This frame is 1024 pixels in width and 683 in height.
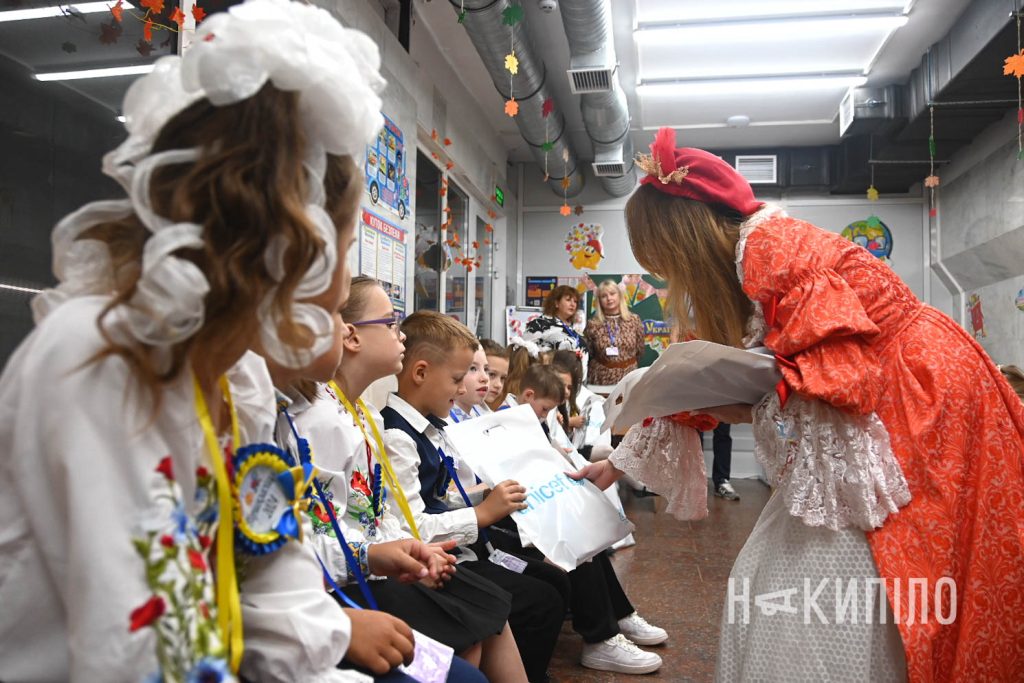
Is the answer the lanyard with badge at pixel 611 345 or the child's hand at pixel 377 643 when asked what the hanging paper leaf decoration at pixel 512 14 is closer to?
the lanyard with badge at pixel 611 345

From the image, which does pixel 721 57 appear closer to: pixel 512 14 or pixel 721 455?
pixel 512 14

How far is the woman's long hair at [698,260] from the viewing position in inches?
55.2

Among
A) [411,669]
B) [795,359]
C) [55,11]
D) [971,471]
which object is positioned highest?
[55,11]

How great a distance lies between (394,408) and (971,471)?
1.29 metres

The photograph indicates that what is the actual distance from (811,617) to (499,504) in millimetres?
717

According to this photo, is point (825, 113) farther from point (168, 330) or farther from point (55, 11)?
point (168, 330)

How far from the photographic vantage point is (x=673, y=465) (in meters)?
1.56

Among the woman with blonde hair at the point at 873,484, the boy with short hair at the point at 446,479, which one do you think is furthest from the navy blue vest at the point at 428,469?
the woman with blonde hair at the point at 873,484

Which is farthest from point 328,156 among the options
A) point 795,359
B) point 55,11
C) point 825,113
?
point 825,113

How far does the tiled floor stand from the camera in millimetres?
2316

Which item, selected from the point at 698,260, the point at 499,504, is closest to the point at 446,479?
the point at 499,504

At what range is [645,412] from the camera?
142 centimetres

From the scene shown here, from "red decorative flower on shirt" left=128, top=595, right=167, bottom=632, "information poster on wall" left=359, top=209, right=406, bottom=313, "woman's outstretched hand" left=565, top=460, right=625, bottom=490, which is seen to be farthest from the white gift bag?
"information poster on wall" left=359, top=209, right=406, bottom=313

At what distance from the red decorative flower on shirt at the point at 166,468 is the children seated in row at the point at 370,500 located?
1.56ft
